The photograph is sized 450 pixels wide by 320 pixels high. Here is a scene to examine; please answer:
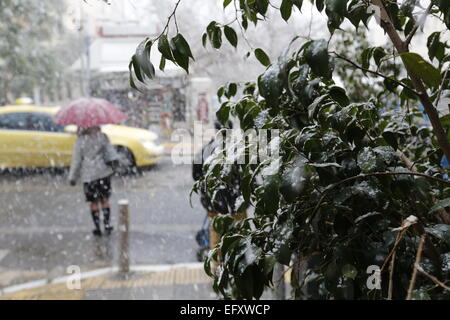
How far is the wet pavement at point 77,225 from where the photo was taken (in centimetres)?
572

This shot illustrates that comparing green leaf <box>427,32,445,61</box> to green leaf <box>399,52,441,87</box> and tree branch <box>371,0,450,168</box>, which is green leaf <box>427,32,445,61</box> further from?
green leaf <box>399,52,441,87</box>

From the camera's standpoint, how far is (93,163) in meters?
6.38

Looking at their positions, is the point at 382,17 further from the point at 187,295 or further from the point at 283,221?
the point at 187,295

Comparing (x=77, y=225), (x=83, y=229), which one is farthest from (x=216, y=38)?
(x=77, y=225)

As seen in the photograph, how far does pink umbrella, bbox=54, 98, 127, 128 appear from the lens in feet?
21.4

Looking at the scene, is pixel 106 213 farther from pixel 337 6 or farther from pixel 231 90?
pixel 337 6

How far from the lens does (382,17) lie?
133cm

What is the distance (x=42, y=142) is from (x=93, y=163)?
17.1ft

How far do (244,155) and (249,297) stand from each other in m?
0.44

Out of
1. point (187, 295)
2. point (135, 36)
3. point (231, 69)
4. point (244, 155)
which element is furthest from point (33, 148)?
point (244, 155)

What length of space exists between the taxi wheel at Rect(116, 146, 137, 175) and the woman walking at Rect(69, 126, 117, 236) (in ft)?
16.2

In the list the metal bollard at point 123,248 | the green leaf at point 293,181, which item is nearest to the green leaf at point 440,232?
the green leaf at point 293,181

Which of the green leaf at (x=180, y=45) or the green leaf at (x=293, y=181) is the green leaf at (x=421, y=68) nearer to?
the green leaf at (x=293, y=181)

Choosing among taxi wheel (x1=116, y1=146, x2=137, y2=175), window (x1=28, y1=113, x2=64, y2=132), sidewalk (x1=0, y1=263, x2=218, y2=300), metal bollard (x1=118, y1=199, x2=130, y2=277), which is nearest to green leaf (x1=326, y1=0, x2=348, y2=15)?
sidewalk (x1=0, y1=263, x2=218, y2=300)
